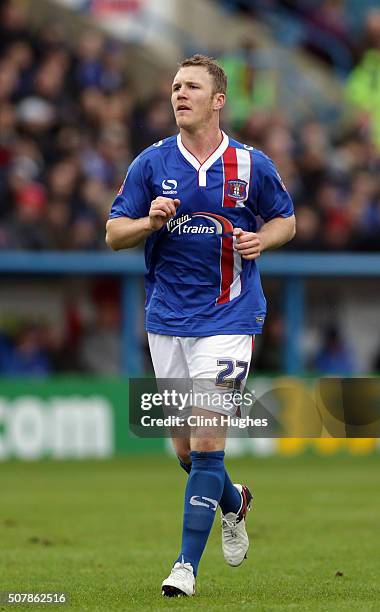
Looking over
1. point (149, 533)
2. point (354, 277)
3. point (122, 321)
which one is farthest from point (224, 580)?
point (354, 277)

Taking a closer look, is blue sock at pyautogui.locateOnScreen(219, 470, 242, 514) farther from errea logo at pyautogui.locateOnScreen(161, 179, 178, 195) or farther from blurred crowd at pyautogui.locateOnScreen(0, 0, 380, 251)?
blurred crowd at pyautogui.locateOnScreen(0, 0, 380, 251)

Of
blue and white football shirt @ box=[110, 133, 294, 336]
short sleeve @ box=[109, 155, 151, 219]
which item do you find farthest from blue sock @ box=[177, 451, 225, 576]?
short sleeve @ box=[109, 155, 151, 219]

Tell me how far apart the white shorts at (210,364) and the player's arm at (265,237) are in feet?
1.54

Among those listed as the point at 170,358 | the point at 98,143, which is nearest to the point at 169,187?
the point at 170,358

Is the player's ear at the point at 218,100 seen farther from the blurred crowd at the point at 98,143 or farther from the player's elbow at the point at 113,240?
the blurred crowd at the point at 98,143

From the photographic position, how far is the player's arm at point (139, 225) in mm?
7195

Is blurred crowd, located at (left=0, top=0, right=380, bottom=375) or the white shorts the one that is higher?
blurred crowd, located at (left=0, top=0, right=380, bottom=375)

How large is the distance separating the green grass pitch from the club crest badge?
210 centimetres

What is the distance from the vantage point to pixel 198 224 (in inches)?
300

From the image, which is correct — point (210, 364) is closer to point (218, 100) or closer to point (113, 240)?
point (113, 240)

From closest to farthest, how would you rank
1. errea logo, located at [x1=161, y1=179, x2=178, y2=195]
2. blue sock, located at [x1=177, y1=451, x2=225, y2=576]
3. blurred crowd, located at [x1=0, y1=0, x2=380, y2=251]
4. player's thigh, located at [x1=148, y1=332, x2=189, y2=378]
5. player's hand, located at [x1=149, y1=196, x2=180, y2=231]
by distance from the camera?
player's hand, located at [x1=149, y1=196, x2=180, y2=231] < blue sock, located at [x1=177, y1=451, x2=225, y2=576] < errea logo, located at [x1=161, y1=179, x2=178, y2=195] < player's thigh, located at [x1=148, y1=332, x2=189, y2=378] < blurred crowd, located at [x1=0, y1=0, x2=380, y2=251]

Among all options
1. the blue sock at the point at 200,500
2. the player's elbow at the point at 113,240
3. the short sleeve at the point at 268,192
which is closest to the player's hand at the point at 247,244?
the short sleeve at the point at 268,192

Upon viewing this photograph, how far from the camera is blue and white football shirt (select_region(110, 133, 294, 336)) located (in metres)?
7.60

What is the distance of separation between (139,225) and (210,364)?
821 mm
